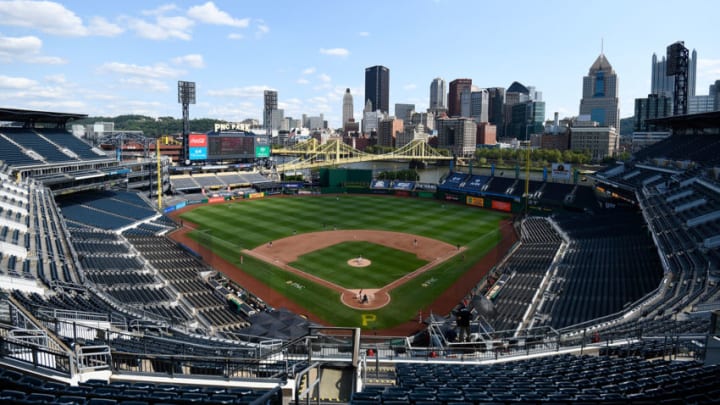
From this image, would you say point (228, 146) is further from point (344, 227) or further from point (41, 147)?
point (344, 227)

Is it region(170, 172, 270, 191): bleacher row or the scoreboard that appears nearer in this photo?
region(170, 172, 270, 191): bleacher row

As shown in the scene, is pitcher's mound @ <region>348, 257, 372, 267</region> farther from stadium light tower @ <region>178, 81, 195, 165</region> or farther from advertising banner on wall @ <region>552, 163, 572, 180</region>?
stadium light tower @ <region>178, 81, 195, 165</region>

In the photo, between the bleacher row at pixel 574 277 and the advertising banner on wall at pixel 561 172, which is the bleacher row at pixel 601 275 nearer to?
the bleacher row at pixel 574 277

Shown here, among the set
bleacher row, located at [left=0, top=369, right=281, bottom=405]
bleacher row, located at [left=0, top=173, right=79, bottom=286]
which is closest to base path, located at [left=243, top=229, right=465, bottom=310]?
bleacher row, located at [left=0, top=173, right=79, bottom=286]

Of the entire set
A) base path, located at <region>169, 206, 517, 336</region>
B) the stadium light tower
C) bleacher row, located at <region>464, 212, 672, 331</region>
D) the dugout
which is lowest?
base path, located at <region>169, 206, 517, 336</region>

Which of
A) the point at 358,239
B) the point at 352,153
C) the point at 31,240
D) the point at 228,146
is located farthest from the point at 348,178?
the point at 352,153
